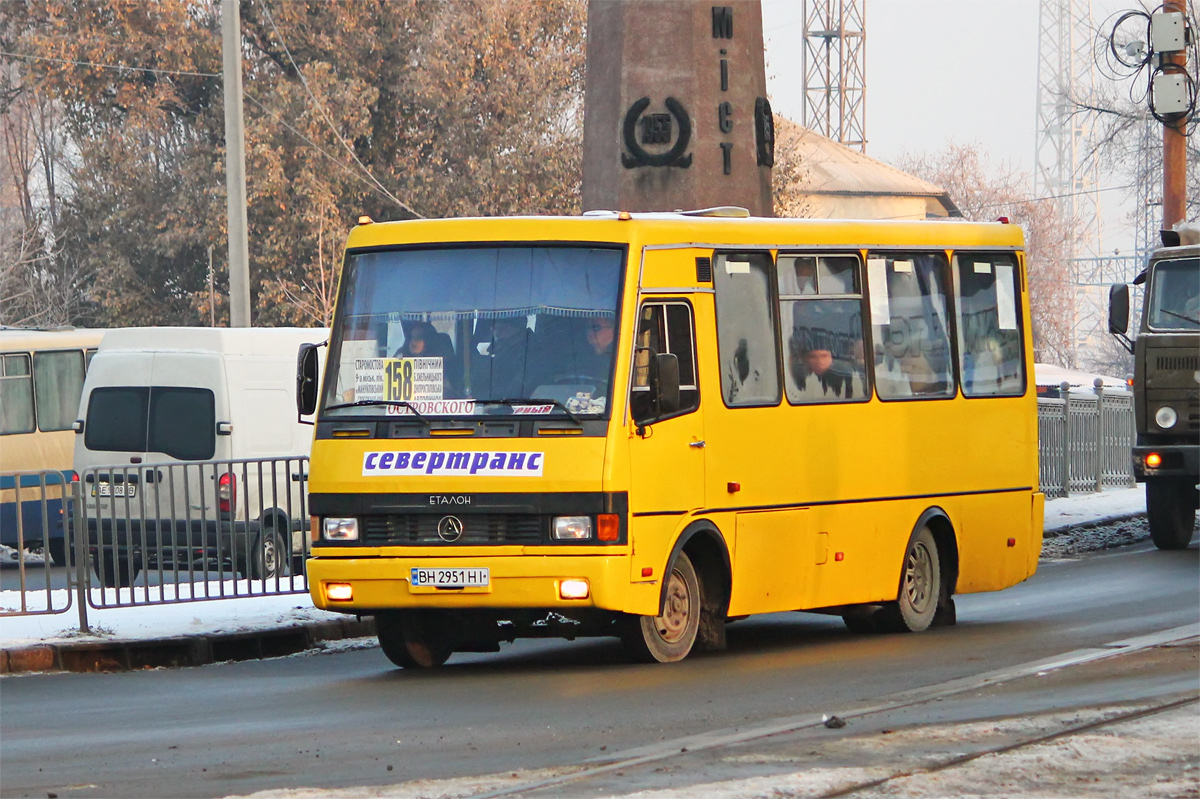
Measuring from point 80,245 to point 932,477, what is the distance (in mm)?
33337

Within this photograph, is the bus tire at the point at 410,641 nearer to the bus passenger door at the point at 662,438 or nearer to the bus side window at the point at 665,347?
the bus passenger door at the point at 662,438

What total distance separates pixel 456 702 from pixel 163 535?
4704 mm

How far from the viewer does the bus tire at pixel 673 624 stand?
11.1 m

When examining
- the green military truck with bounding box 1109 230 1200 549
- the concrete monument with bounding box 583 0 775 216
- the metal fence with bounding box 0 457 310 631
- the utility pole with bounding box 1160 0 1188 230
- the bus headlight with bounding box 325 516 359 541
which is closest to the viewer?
the bus headlight with bounding box 325 516 359 541

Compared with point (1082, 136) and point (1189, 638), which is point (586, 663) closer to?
point (1189, 638)

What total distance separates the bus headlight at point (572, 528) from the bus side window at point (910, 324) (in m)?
3.15

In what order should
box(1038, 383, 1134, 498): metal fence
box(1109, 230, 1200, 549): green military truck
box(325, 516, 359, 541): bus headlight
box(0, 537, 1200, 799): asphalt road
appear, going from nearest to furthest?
box(0, 537, 1200, 799): asphalt road, box(325, 516, 359, 541): bus headlight, box(1109, 230, 1200, 549): green military truck, box(1038, 383, 1134, 498): metal fence

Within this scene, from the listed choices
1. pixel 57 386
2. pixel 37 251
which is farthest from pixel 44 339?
pixel 37 251

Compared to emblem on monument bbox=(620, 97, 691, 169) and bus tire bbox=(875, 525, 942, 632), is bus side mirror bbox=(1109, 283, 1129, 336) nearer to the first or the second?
emblem on monument bbox=(620, 97, 691, 169)

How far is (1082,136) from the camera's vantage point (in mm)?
121062

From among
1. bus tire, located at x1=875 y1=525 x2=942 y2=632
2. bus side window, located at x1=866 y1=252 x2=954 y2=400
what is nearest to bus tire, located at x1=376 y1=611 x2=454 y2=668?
bus tire, located at x1=875 y1=525 x2=942 y2=632

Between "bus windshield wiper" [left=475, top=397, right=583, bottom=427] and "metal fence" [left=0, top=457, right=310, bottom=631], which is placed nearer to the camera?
"bus windshield wiper" [left=475, top=397, right=583, bottom=427]

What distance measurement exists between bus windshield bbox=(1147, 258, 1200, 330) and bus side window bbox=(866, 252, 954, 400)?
652 cm

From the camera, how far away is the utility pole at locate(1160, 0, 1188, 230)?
986 inches
